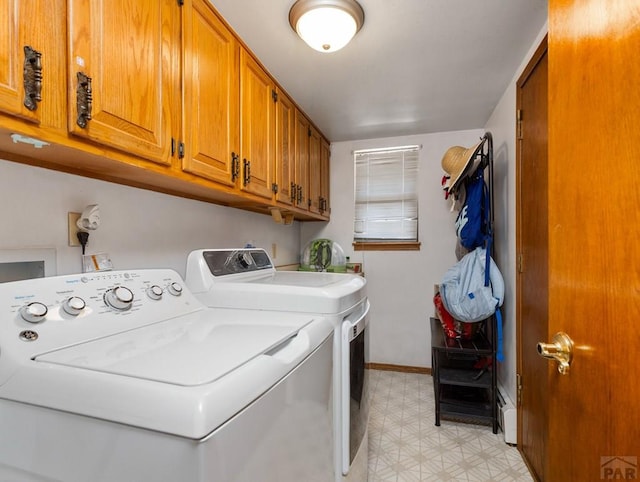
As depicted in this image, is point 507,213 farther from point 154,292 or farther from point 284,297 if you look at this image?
point 154,292

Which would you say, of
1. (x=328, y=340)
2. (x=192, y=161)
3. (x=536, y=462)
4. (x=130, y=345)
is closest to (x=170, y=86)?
(x=192, y=161)

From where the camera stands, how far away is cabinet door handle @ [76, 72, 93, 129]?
0.82 metres

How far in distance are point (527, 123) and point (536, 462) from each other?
5.94 ft

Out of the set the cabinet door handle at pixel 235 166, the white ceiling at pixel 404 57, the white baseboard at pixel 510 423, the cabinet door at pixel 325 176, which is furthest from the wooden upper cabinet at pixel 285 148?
the white baseboard at pixel 510 423

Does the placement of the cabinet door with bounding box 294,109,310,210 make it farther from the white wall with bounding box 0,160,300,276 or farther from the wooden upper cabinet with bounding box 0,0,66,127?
the wooden upper cabinet with bounding box 0,0,66,127

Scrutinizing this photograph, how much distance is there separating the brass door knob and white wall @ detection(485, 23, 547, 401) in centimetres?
142

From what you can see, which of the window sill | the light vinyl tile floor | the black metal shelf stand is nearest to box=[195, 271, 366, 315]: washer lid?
the light vinyl tile floor

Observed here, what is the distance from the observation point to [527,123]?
1.81 metres

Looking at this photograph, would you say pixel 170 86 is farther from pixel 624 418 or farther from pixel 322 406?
pixel 624 418

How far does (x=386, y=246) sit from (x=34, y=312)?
272 cm

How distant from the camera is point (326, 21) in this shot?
1379mm

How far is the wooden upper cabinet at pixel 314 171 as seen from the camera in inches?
104

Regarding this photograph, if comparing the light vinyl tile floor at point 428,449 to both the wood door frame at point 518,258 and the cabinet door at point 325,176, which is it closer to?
the wood door frame at point 518,258

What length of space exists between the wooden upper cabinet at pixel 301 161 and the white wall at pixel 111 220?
50 cm
